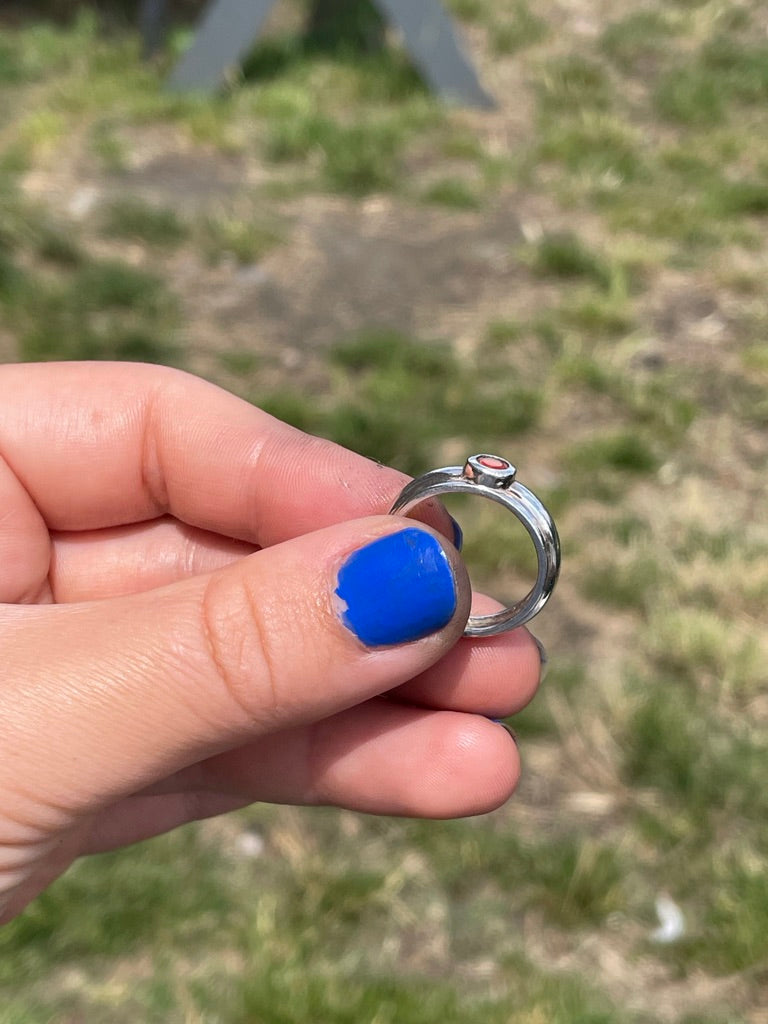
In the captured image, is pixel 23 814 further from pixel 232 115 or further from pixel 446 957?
pixel 232 115

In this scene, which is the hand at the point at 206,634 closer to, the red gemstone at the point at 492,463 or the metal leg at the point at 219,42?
the red gemstone at the point at 492,463

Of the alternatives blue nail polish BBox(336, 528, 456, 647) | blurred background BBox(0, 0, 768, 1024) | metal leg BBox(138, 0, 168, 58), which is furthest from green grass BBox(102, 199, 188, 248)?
blue nail polish BBox(336, 528, 456, 647)

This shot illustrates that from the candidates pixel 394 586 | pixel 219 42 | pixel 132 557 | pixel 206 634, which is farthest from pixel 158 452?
pixel 219 42

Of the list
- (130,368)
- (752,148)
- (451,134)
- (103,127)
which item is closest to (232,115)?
(103,127)

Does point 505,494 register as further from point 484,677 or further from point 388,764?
point 388,764

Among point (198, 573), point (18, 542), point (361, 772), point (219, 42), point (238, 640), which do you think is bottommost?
point (361, 772)

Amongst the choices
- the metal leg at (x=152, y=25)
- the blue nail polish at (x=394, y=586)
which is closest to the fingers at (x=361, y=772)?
the blue nail polish at (x=394, y=586)

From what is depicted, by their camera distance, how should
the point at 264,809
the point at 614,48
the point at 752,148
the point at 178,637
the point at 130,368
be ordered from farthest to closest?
1. the point at 614,48
2. the point at 752,148
3. the point at 264,809
4. the point at 130,368
5. the point at 178,637
